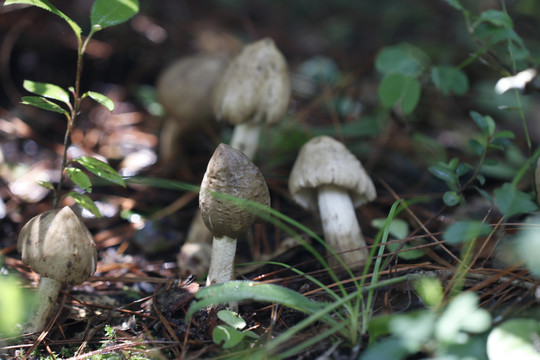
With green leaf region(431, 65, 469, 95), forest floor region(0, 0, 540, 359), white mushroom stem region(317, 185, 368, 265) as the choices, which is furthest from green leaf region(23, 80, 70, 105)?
green leaf region(431, 65, 469, 95)

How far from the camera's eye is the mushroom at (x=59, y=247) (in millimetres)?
1751

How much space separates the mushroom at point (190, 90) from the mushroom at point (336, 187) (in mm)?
1234

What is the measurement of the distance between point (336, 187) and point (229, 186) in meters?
0.84

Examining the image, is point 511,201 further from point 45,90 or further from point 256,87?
point 45,90

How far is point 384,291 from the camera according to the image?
1941mm

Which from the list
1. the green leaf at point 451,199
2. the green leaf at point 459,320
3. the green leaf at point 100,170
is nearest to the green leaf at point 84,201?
the green leaf at point 100,170

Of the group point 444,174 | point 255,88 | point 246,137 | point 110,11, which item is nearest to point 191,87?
point 246,137

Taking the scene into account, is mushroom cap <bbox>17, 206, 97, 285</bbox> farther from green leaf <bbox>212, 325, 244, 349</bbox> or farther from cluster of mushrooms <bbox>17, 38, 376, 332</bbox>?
green leaf <bbox>212, 325, 244, 349</bbox>

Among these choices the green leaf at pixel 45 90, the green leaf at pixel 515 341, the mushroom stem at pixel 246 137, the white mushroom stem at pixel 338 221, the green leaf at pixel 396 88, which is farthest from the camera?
the mushroom stem at pixel 246 137

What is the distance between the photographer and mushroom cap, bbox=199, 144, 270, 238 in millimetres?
1801

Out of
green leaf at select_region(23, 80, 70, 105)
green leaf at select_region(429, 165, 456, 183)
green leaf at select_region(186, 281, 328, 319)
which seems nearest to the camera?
green leaf at select_region(186, 281, 328, 319)

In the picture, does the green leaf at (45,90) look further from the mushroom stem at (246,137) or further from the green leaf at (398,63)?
the green leaf at (398,63)

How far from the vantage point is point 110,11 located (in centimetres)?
198

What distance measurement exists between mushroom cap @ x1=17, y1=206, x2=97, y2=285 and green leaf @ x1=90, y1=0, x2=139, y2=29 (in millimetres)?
850
